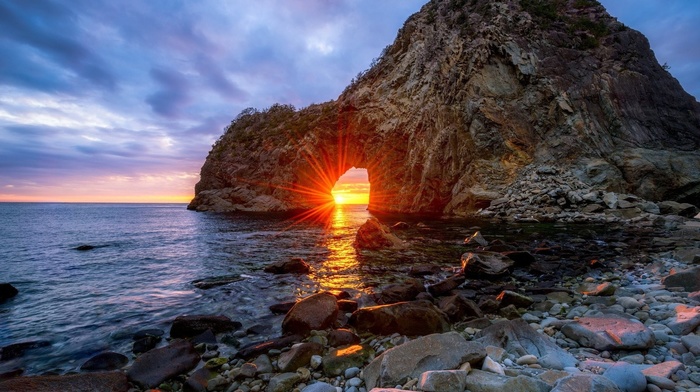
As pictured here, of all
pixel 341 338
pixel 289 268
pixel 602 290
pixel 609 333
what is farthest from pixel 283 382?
pixel 289 268

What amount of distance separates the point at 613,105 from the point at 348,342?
164 ft

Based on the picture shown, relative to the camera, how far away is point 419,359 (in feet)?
14.1

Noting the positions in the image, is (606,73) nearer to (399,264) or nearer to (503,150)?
(503,150)

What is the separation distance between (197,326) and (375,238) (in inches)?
488

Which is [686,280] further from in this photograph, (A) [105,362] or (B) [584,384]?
(A) [105,362]

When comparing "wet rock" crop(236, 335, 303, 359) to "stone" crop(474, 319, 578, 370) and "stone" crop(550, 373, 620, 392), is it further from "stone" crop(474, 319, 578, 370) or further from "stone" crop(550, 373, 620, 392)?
"stone" crop(550, 373, 620, 392)

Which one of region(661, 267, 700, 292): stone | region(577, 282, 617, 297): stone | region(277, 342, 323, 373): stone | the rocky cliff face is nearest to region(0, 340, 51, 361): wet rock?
region(277, 342, 323, 373): stone

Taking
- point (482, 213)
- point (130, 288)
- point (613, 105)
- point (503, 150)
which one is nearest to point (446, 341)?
point (130, 288)

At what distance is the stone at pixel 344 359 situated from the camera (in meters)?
5.00

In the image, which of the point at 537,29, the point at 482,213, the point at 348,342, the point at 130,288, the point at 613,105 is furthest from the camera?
the point at 537,29

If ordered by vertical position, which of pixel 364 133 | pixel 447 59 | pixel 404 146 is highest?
pixel 447 59

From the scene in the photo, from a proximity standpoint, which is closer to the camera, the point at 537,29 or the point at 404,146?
the point at 537,29

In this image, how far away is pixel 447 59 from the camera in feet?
158

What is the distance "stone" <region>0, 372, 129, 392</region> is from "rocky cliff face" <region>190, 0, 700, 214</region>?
124ft
